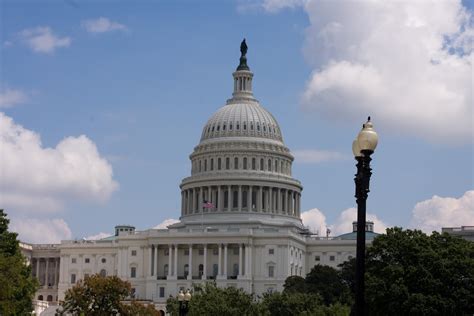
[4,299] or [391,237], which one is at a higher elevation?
[391,237]

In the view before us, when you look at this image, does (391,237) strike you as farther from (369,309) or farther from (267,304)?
(267,304)

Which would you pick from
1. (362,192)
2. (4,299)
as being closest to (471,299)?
(4,299)

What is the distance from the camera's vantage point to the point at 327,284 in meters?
179

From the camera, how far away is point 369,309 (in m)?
106

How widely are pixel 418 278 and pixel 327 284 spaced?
76776 mm

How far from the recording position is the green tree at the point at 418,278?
10062 centimetres

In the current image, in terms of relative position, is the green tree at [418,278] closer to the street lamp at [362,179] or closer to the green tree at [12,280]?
the green tree at [12,280]

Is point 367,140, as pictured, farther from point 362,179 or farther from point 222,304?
point 222,304

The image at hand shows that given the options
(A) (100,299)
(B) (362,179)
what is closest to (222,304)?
(A) (100,299)

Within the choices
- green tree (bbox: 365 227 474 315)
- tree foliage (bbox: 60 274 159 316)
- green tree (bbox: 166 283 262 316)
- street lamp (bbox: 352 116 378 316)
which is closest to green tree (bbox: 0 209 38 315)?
tree foliage (bbox: 60 274 159 316)

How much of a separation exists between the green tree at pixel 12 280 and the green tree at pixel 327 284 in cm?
6440

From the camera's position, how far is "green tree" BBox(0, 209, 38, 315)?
9279 centimetres

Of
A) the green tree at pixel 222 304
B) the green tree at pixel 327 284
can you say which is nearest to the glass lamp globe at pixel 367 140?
the green tree at pixel 222 304

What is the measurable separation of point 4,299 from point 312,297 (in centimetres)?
5765
